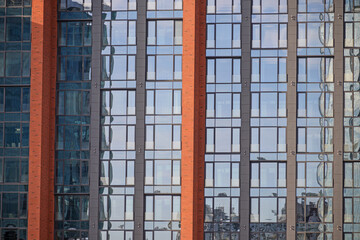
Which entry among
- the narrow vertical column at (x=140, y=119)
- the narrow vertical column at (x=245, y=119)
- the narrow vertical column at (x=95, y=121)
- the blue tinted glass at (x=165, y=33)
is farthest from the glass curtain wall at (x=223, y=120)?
the narrow vertical column at (x=95, y=121)

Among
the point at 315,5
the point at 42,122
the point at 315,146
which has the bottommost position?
the point at 315,146

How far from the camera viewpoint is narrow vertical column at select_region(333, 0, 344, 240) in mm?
32406

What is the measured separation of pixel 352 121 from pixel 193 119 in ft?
29.8

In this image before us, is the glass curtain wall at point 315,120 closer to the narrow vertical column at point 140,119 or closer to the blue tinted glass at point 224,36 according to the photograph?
the blue tinted glass at point 224,36

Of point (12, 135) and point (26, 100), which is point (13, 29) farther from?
point (12, 135)

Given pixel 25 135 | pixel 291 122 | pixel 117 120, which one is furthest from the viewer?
pixel 117 120

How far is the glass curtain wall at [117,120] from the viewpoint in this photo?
32.9 m

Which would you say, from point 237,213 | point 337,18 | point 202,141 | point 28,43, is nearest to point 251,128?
point 202,141

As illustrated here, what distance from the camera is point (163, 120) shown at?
1307 inches

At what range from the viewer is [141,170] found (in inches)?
1297

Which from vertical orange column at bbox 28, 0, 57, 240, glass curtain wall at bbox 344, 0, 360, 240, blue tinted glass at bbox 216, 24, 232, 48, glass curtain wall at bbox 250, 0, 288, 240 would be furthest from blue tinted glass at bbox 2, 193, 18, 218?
glass curtain wall at bbox 344, 0, 360, 240

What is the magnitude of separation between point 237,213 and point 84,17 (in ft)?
47.3

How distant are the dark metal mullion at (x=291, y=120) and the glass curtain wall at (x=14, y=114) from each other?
48.8 ft

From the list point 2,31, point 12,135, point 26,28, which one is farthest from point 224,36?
point 12,135
